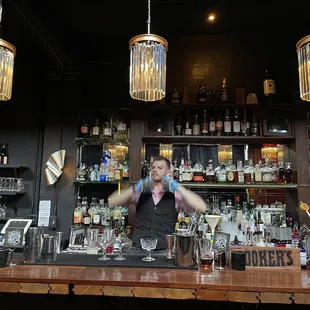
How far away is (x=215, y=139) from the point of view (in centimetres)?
325

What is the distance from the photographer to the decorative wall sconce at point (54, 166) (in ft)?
10.6

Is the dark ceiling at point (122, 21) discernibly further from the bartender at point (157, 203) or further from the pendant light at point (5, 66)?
the bartender at point (157, 203)

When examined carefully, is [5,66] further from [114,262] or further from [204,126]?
[204,126]

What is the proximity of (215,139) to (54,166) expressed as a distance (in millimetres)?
1790

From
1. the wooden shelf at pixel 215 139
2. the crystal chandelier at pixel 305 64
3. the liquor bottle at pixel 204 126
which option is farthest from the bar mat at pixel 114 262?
the liquor bottle at pixel 204 126

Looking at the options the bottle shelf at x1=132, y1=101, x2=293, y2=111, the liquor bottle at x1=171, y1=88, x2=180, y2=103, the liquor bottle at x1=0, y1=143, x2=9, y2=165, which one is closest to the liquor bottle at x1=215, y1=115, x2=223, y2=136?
the bottle shelf at x1=132, y1=101, x2=293, y2=111

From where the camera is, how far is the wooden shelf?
3.15 metres

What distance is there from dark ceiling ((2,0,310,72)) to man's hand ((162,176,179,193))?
1541 mm

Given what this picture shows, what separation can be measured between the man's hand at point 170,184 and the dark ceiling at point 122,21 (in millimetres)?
1541

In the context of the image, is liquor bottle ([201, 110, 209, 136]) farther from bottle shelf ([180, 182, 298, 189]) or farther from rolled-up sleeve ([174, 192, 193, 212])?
rolled-up sleeve ([174, 192, 193, 212])

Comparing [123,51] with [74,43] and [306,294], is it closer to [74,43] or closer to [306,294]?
[74,43]

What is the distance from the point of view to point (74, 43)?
10.5 feet

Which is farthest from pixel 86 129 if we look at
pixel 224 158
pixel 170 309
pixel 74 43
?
pixel 170 309

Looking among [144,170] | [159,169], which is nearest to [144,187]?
[159,169]
